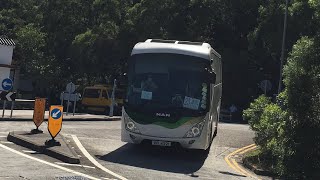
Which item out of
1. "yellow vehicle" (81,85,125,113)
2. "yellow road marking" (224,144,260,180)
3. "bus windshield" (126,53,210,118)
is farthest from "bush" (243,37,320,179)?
"yellow vehicle" (81,85,125,113)

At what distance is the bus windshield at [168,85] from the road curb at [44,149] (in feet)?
7.94

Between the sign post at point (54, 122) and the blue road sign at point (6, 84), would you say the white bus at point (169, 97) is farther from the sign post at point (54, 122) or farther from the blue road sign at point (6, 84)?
the blue road sign at point (6, 84)

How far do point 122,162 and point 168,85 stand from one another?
2497 millimetres

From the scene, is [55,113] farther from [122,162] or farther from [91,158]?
[122,162]

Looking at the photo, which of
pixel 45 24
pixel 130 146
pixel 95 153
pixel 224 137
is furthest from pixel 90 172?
pixel 45 24

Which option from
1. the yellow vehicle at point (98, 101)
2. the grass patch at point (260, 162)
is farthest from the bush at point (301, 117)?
the yellow vehicle at point (98, 101)

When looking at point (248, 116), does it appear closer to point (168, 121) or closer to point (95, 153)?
point (168, 121)

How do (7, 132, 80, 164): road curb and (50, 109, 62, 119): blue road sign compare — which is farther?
(50, 109, 62, 119): blue road sign

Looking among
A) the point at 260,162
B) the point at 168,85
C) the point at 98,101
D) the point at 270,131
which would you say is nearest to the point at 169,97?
the point at 168,85

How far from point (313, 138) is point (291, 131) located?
23.2 inches

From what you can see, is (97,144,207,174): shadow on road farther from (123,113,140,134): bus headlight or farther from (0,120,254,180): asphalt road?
(123,113,140,134): bus headlight

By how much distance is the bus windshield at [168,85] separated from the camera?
12945 mm

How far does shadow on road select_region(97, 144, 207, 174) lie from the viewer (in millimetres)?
12125

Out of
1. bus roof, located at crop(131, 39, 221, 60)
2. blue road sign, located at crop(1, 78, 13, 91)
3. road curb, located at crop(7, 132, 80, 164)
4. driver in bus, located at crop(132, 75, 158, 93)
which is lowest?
road curb, located at crop(7, 132, 80, 164)
